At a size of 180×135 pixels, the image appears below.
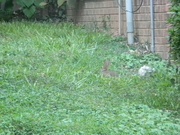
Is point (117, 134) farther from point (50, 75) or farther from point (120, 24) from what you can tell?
point (120, 24)

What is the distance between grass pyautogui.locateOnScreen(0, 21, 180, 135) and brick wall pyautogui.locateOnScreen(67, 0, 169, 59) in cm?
41

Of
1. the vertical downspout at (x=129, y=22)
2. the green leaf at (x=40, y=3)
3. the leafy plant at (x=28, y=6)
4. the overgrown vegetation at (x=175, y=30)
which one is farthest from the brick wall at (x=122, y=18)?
the overgrown vegetation at (x=175, y=30)

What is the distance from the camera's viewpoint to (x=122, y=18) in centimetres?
924

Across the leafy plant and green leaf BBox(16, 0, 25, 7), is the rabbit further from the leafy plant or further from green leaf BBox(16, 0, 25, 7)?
green leaf BBox(16, 0, 25, 7)

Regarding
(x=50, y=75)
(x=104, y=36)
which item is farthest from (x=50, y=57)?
(x=104, y=36)

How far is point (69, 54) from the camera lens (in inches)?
287

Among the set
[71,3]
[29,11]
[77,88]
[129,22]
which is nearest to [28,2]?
[29,11]

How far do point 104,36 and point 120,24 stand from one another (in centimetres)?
51

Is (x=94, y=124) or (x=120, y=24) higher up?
(x=120, y=24)

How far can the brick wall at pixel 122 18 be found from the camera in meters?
8.05

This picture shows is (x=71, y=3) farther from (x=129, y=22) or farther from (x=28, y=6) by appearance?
(x=129, y=22)

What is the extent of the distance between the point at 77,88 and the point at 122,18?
398cm

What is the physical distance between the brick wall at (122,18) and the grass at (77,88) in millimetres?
413

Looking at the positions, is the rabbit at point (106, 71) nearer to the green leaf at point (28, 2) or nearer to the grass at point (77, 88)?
the grass at point (77, 88)
